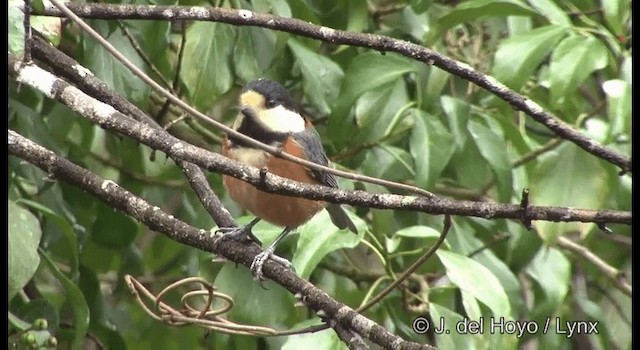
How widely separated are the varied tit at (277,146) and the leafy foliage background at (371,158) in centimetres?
5

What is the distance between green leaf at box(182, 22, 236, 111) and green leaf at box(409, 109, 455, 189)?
0.44 m

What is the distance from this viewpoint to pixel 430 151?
227cm

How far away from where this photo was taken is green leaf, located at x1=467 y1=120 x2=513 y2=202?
7.69 feet

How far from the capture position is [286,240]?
2402mm

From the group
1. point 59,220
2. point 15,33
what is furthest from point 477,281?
point 15,33

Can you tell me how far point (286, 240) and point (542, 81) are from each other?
76 cm

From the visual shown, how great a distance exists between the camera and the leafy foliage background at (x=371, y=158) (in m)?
2.12

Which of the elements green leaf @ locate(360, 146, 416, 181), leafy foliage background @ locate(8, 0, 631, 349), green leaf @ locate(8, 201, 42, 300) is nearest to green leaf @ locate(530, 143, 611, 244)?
leafy foliage background @ locate(8, 0, 631, 349)

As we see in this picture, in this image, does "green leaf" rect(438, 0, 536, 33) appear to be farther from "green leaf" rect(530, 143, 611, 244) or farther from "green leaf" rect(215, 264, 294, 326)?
"green leaf" rect(215, 264, 294, 326)

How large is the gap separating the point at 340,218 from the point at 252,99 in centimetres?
34

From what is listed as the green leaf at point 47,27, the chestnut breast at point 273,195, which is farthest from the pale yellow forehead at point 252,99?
the green leaf at point 47,27

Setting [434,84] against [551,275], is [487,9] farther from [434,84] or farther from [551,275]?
[551,275]

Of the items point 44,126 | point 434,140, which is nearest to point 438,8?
point 434,140

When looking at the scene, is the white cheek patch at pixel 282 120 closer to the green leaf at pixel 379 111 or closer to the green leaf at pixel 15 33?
the green leaf at pixel 379 111
